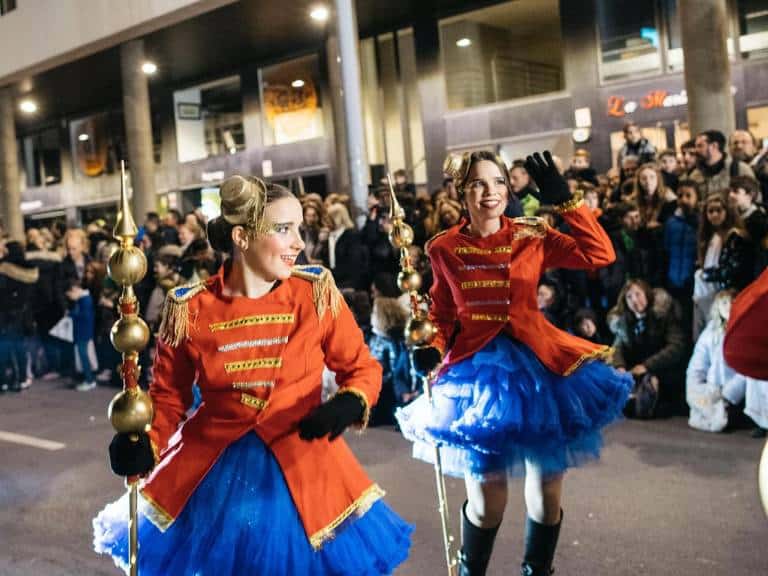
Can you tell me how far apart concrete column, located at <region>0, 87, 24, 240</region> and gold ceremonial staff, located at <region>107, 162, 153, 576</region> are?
23920 millimetres

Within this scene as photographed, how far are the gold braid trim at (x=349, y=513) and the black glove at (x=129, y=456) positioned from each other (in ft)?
1.92

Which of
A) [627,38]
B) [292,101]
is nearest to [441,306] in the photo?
[627,38]

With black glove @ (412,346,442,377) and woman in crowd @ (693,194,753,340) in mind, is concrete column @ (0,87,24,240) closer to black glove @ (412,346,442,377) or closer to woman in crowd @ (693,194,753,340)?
woman in crowd @ (693,194,753,340)

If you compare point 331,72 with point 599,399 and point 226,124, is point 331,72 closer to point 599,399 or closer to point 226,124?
point 226,124

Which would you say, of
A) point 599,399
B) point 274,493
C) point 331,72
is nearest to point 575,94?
point 331,72

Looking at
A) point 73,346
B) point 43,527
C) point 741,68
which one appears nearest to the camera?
point 43,527

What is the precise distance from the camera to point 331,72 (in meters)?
17.8

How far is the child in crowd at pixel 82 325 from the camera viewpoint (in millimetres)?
12242

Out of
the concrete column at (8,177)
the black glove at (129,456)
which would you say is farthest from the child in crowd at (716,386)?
the concrete column at (8,177)

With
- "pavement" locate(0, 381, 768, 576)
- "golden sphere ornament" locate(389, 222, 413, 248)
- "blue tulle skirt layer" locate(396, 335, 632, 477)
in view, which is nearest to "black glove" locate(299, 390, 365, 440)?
"blue tulle skirt layer" locate(396, 335, 632, 477)

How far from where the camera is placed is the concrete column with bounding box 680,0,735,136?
11.9 m

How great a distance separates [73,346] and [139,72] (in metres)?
8.79

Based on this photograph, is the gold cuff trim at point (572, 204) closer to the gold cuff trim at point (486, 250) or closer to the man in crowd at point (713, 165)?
the gold cuff trim at point (486, 250)

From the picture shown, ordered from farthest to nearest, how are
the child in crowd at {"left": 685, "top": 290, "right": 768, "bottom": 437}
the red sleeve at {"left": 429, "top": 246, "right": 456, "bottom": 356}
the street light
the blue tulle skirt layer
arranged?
the street light < the child in crowd at {"left": 685, "top": 290, "right": 768, "bottom": 437} < the red sleeve at {"left": 429, "top": 246, "right": 456, "bottom": 356} < the blue tulle skirt layer
